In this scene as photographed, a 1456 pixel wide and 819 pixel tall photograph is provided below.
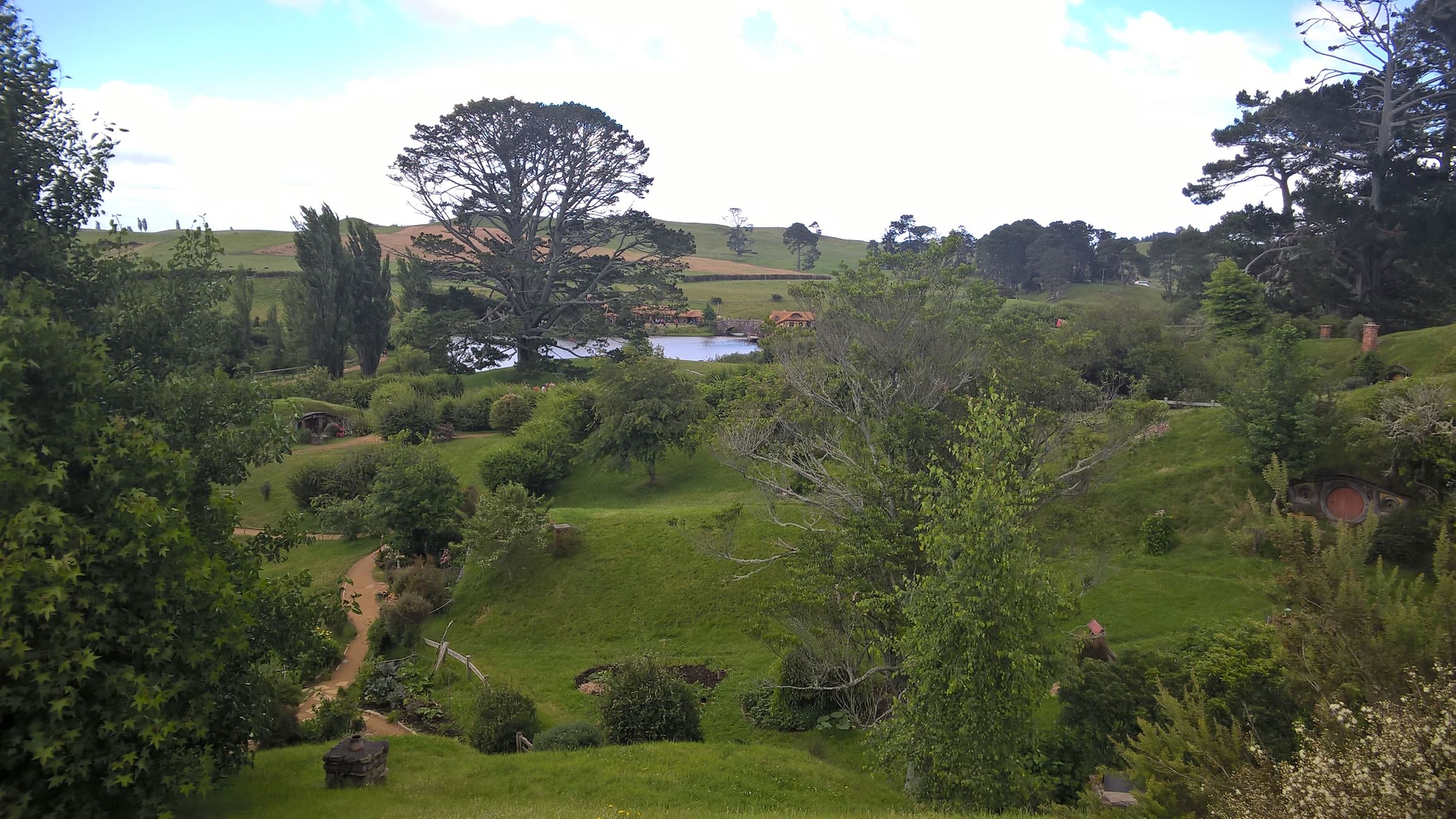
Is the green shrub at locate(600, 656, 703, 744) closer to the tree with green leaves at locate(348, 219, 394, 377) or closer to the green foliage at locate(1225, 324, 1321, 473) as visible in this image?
the green foliage at locate(1225, 324, 1321, 473)

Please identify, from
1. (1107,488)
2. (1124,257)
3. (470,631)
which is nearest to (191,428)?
(470,631)

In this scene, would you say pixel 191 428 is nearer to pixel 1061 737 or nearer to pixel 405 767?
pixel 405 767

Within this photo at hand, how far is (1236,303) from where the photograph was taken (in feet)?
126

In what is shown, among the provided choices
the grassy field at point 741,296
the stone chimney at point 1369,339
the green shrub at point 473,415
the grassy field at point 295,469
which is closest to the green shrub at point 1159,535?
the stone chimney at point 1369,339

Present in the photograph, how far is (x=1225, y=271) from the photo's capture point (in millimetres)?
Result: 38438

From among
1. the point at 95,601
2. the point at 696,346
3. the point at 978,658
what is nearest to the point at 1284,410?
the point at 978,658

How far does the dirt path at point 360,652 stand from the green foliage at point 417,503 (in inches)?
79.3

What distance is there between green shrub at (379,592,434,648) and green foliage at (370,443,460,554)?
11.4ft

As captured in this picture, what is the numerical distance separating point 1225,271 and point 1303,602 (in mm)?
34202

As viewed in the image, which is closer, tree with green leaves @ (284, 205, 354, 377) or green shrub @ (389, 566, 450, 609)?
green shrub @ (389, 566, 450, 609)

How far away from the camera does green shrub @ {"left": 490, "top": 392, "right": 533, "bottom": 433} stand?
43.2 metres

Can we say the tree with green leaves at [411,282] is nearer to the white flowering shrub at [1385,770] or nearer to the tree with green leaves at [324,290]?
the tree with green leaves at [324,290]

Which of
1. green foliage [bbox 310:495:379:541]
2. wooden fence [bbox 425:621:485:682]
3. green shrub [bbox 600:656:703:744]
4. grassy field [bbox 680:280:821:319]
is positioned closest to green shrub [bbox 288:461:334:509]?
green foliage [bbox 310:495:379:541]

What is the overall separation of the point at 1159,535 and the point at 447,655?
2253 centimetres
